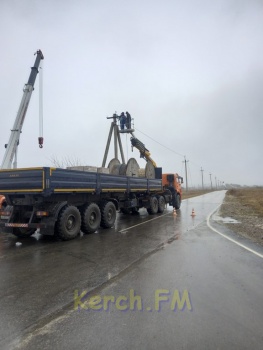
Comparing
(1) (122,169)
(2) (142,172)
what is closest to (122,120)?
(2) (142,172)

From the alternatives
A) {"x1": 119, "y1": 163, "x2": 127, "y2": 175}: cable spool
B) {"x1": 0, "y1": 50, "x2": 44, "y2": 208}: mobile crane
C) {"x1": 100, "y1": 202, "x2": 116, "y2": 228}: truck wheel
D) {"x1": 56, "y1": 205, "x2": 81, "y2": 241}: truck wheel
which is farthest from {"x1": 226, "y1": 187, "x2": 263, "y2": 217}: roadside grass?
{"x1": 0, "y1": 50, "x2": 44, "y2": 208}: mobile crane

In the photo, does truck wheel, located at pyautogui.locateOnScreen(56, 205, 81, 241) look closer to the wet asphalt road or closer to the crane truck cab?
the wet asphalt road

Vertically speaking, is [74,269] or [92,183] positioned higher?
[92,183]

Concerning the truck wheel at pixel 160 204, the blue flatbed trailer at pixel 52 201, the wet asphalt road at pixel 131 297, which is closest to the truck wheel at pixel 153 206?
the truck wheel at pixel 160 204

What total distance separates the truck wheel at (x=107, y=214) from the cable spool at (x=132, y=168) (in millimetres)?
3648

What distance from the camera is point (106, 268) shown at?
5.71m

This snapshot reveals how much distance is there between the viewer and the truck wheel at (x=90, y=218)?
32.5 ft

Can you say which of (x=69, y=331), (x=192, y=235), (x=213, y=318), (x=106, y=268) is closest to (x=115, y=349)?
(x=69, y=331)

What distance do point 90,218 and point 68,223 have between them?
4.09 ft

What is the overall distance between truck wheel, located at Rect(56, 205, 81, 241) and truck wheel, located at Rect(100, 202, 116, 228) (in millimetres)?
1746

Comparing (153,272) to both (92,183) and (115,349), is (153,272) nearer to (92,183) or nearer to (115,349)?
(115,349)

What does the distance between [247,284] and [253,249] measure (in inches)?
120

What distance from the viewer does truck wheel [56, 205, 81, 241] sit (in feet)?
28.5

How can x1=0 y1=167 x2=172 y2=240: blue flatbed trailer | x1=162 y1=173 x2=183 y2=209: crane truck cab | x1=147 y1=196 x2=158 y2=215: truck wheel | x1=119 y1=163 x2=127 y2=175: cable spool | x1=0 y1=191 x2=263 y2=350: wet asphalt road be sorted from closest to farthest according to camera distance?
x1=0 y1=191 x2=263 y2=350: wet asphalt road → x1=0 y1=167 x2=172 y2=240: blue flatbed trailer → x1=119 y1=163 x2=127 y2=175: cable spool → x1=147 y1=196 x2=158 y2=215: truck wheel → x1=162 y1=173 x2=183 y2=209: crane truck cab
